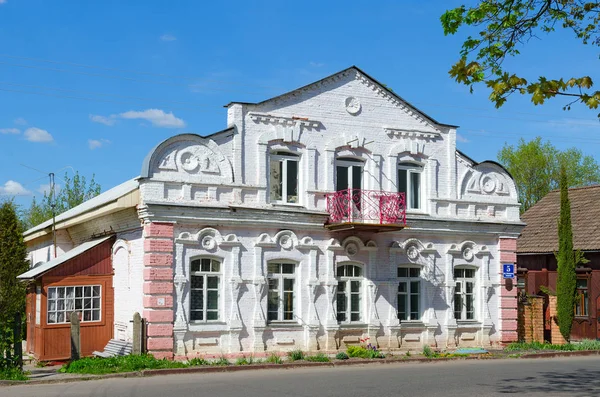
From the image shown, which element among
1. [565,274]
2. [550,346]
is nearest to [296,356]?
[550,346]

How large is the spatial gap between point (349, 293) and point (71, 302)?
7.81 m

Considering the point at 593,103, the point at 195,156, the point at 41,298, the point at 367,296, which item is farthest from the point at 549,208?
the point at 593,103

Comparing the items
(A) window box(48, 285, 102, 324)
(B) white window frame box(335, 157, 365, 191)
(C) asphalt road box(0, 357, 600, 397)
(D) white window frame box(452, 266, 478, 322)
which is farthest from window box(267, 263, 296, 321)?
(D) white window frame box(452, 266, 478, 322)

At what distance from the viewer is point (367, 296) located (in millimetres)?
23625

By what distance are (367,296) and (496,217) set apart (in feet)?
18.6

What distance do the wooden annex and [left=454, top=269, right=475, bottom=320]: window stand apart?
34.9ft

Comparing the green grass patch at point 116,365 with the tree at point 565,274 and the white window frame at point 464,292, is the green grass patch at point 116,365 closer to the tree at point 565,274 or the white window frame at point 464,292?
the white window frame at point 464,292

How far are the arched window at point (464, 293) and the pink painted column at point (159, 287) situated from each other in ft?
31.2

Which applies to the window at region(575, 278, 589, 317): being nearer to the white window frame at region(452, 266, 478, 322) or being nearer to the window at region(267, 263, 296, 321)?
the white window frame at region(452, 266, 478, 322)

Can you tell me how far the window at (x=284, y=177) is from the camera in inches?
893

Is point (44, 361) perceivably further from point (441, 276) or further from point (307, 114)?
point (441, 276)

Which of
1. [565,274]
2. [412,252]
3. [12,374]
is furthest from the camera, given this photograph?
[565,274]

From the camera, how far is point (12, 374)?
55.3ft

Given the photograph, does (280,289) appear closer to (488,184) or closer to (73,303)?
(73,303)
